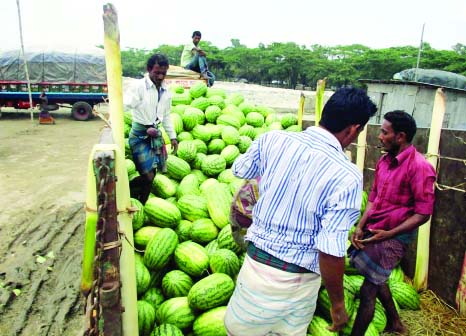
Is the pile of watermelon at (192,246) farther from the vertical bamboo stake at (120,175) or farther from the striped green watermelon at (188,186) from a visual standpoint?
the vertical bamboo stake at (120,175)

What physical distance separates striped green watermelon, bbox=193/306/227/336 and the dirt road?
1344mm

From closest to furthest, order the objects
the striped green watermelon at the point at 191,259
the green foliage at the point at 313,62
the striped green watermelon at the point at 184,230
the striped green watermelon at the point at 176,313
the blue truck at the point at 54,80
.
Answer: the striped green watermelon at the point at 176,313, the striped green watermelon at the point at 191,259, the striped green watermelon at the point at 184,230, the blue truck at the point at 54,80, the green foliage at the point at 313,62

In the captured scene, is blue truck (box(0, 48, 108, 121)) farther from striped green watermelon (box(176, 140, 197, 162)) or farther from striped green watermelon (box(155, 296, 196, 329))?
striped green watermelon (box(155, 296, 196, 329))

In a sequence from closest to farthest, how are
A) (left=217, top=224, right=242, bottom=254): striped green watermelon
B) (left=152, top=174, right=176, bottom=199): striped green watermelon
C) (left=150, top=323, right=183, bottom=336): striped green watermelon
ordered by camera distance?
(left=150, top=323, right=183, bottom=336): striped green watermelon < (left=217, top=224, right=242, bottom=254): striped green watermelon < (left=152, top=174, right=176, bottom=199): striped green watermelon

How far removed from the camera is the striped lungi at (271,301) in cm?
203

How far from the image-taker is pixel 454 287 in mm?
3680

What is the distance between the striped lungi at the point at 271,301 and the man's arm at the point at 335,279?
0.47 ft

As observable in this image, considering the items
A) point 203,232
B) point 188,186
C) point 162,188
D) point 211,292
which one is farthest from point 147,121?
point 211,292

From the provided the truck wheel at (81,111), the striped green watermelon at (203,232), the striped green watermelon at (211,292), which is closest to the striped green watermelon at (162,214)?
the striped green watermelon at (203,232)

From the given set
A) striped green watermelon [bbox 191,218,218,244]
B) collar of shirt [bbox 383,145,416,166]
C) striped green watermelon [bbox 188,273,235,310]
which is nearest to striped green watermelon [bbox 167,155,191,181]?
striped green watermelon [bbox 191,218,218,244]

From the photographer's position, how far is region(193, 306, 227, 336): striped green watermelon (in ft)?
9.54

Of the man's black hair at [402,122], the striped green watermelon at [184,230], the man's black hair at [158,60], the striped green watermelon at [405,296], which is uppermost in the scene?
the man's black hair at [158,60]

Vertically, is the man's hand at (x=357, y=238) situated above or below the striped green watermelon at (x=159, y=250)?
above

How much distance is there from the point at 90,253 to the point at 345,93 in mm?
1472
